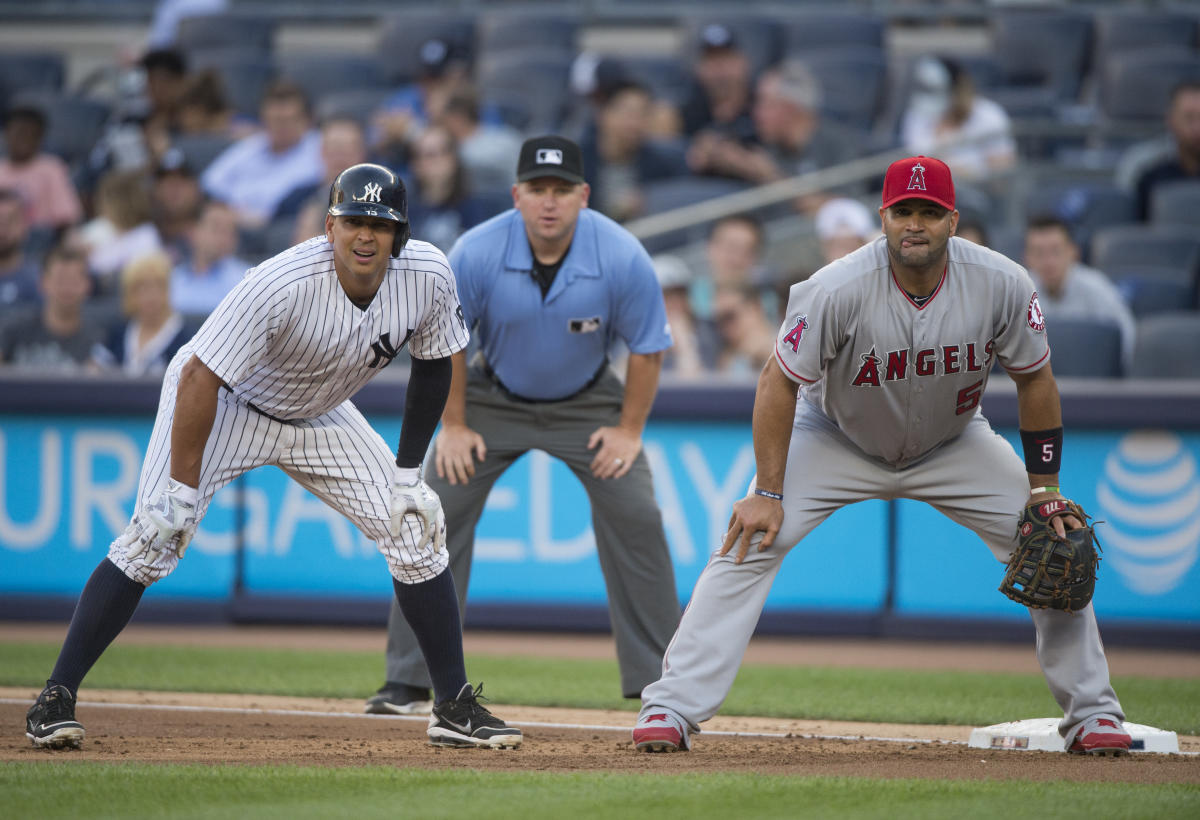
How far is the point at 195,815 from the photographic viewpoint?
3646mm

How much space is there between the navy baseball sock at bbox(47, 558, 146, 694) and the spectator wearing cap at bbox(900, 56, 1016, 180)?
6.84 metres

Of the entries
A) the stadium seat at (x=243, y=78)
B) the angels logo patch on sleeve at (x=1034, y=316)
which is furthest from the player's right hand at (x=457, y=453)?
the stadium seat at (x=243, y=78)

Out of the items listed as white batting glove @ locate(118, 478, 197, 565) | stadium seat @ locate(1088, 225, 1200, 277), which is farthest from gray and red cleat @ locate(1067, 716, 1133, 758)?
stadium seat @ locate(1088, 225, 1200, 277)

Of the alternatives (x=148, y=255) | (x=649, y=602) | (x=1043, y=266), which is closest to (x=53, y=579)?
(x=148, y=255)

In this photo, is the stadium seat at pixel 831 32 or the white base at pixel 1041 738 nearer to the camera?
the white base at pixel 1041 738

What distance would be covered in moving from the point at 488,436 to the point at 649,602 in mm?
899

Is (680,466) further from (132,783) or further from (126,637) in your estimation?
(132,783)

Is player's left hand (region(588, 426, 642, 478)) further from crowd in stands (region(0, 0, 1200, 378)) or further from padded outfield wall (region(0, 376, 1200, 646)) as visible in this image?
crowd in stands (region(0, 0, 1200, 378))

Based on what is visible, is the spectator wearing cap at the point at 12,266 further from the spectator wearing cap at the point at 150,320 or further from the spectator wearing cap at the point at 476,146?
the spectator wearing cap at the point at 476,146

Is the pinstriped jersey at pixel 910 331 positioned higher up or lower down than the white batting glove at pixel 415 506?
higher up

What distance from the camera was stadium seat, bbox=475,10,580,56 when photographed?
525 inches

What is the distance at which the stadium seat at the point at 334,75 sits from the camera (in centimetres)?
1327

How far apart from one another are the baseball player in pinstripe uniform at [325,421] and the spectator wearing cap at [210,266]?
530 cm

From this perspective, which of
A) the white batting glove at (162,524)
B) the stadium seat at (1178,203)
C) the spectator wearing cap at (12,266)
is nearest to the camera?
the white batting glove at (162,524)
